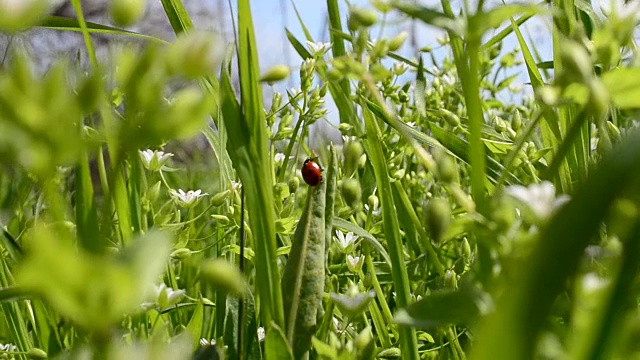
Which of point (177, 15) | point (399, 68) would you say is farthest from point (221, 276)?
point (399, 68)

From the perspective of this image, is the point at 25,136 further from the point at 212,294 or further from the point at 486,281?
the point at 212,294

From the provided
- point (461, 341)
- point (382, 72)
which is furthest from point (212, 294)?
point (382, 72)

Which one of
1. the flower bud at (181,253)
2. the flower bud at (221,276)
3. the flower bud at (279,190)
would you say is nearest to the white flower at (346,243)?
the flower bud at (279,190)

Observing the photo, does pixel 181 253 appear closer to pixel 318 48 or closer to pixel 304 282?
pixel 304 282

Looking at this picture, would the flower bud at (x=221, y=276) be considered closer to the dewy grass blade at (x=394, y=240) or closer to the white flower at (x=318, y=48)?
the dewy grass blade at (x=394, y=240)

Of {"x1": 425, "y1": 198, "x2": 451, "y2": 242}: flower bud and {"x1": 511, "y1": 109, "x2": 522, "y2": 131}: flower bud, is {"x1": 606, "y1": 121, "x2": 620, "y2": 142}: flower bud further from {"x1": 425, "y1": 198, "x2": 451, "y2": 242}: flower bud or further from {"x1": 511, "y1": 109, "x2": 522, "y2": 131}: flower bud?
{"x1": 425, "y1": 198, "x2": 451, "y2": 242}: flower bud

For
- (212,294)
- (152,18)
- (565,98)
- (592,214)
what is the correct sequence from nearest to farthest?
(592,214) < (565,98) < (212,294) < (152,18)
